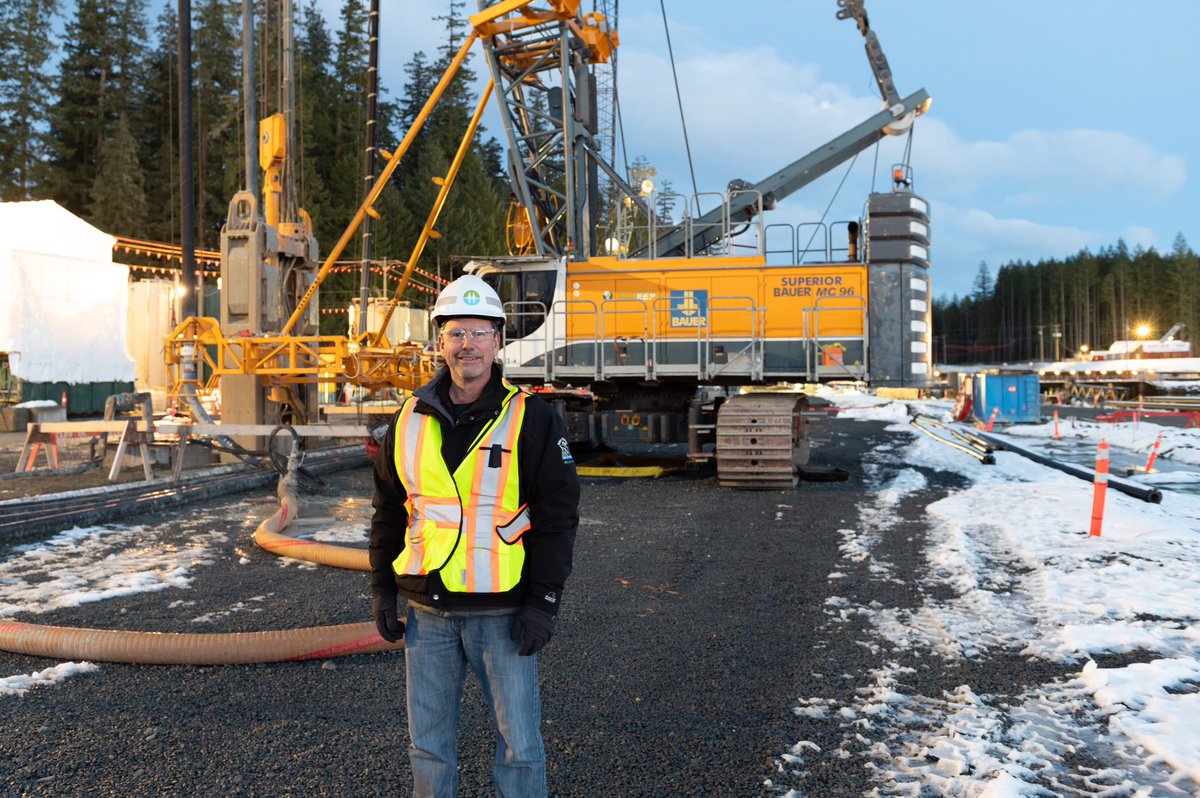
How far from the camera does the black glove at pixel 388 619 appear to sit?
118 inches

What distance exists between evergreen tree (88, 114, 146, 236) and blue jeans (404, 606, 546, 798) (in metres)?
48.0

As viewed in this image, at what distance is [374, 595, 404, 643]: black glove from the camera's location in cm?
299

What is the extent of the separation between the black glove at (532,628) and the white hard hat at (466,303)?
1.05 m

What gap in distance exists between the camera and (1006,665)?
5.17 m

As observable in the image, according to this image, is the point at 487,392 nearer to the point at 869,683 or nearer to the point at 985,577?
the point at 869,683

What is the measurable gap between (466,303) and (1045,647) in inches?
183

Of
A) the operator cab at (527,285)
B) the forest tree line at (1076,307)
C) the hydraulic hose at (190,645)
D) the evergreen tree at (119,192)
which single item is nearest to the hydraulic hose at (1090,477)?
the operator cab at (527,285)

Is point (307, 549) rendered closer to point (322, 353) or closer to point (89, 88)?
point (322, 353)

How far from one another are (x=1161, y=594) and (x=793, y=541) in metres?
3.39

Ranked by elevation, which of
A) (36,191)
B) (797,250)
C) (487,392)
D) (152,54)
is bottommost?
(487,392)

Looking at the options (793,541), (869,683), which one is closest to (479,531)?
(869,683)

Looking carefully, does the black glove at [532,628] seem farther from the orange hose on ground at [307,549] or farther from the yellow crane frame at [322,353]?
the yellow crane frame at [322,353]

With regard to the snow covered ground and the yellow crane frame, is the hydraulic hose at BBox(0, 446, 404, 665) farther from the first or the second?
the yellow crane frame

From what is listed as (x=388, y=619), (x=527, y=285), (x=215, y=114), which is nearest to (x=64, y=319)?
(x=527, y=285)
